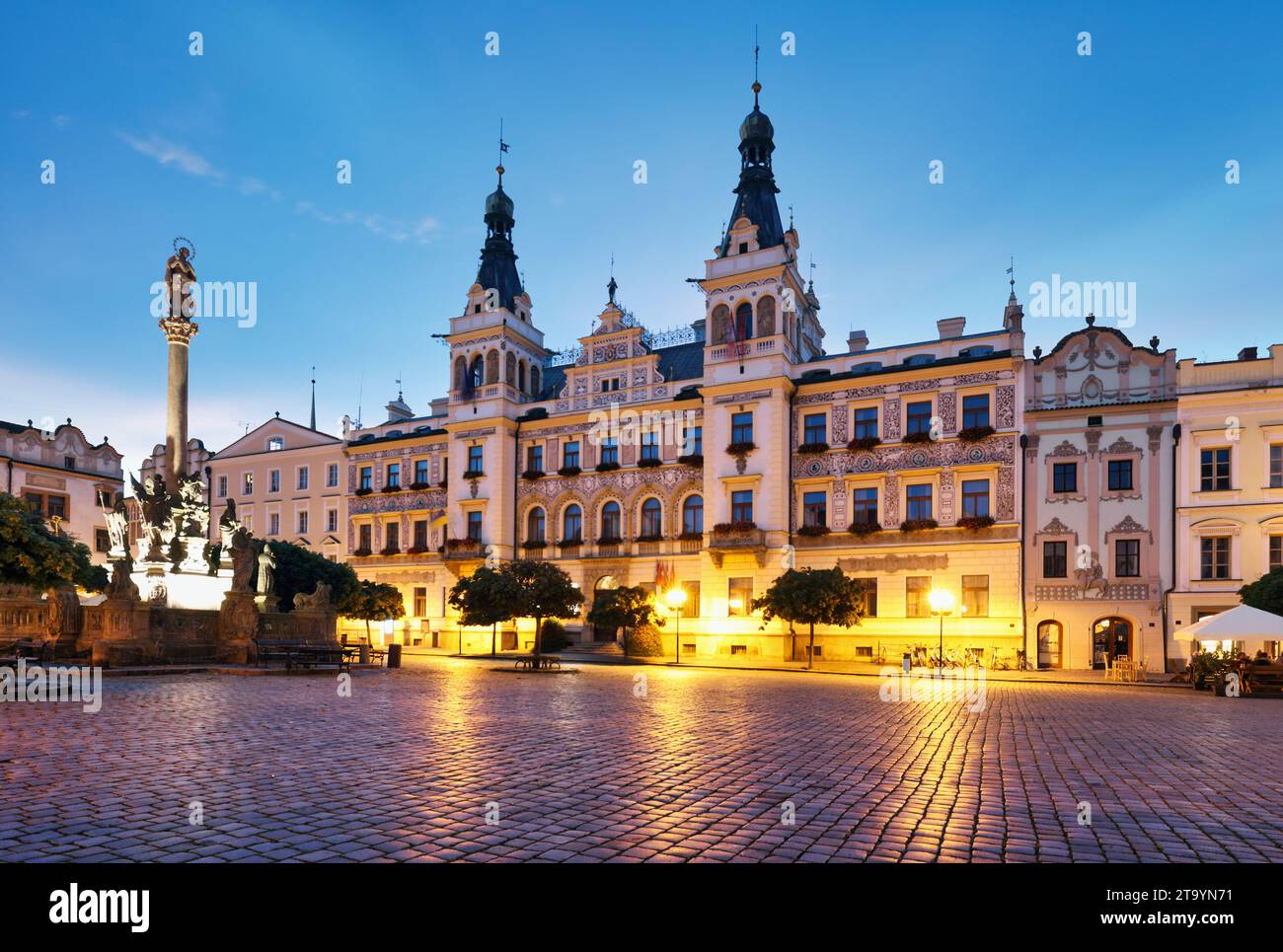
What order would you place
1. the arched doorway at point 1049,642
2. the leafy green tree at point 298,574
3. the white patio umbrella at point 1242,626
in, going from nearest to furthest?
the white patio umbrella at point 1242,626 → the arched doorway at point 1049,642 → the leafy green tree at point 298,574

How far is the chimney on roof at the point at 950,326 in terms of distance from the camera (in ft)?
135

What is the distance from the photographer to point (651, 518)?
44.6m

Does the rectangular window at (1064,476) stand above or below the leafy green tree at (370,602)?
above

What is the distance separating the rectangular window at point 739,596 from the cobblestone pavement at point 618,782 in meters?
23.2

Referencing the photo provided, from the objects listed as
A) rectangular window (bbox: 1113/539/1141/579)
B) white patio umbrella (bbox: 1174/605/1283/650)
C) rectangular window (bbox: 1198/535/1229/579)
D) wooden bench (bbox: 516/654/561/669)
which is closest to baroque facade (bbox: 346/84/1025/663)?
rectangular window (bbox: 1113/539/1141/579)

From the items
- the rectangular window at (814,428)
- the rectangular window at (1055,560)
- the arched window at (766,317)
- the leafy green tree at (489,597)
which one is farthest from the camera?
the arched window at (766,317)

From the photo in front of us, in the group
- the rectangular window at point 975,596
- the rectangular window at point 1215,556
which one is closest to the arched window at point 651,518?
the rectangular window at point 975,596

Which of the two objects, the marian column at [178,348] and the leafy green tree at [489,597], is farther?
the leafy green tree at [489,597]

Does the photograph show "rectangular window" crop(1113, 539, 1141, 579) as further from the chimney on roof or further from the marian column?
the marian column

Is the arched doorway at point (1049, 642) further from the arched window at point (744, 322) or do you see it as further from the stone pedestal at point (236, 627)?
the stone pedestal at point (236, 627)

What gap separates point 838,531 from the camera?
39531 millimetres
